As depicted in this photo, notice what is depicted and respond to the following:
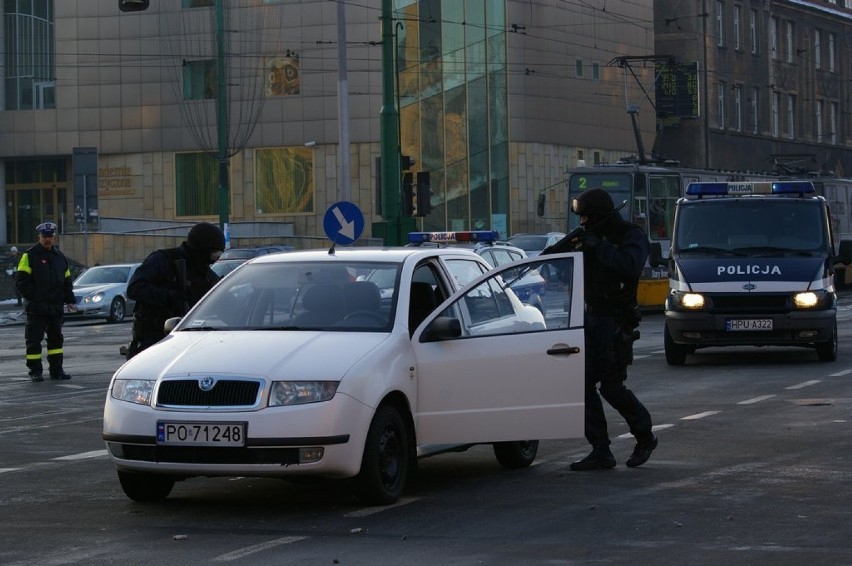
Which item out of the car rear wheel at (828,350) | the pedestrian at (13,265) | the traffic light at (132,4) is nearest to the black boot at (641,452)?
the car rear wheel at (828,350)

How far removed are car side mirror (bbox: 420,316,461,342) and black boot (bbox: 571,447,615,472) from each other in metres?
1.53

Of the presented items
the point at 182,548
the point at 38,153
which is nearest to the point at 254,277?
the point at 182,548

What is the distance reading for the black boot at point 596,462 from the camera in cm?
1073

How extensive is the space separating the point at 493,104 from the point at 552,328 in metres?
51.9

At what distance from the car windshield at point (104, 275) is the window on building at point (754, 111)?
4476 centimetres

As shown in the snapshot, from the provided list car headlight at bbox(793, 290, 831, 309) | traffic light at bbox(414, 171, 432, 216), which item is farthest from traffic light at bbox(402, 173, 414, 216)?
car headlight at bbox(793, 290, 831, 309)

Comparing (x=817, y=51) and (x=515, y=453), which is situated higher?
(x=817, y=51)

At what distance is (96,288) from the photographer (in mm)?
38688

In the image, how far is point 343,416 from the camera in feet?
28.9

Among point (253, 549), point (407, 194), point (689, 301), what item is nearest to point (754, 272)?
point (689, 301)

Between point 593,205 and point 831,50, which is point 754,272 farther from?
point 831,50

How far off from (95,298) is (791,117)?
2044 inches

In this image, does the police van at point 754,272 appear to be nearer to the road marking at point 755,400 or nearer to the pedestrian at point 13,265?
the road marking at point 755,400

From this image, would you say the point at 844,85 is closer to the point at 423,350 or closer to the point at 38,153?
the point at 38,153
